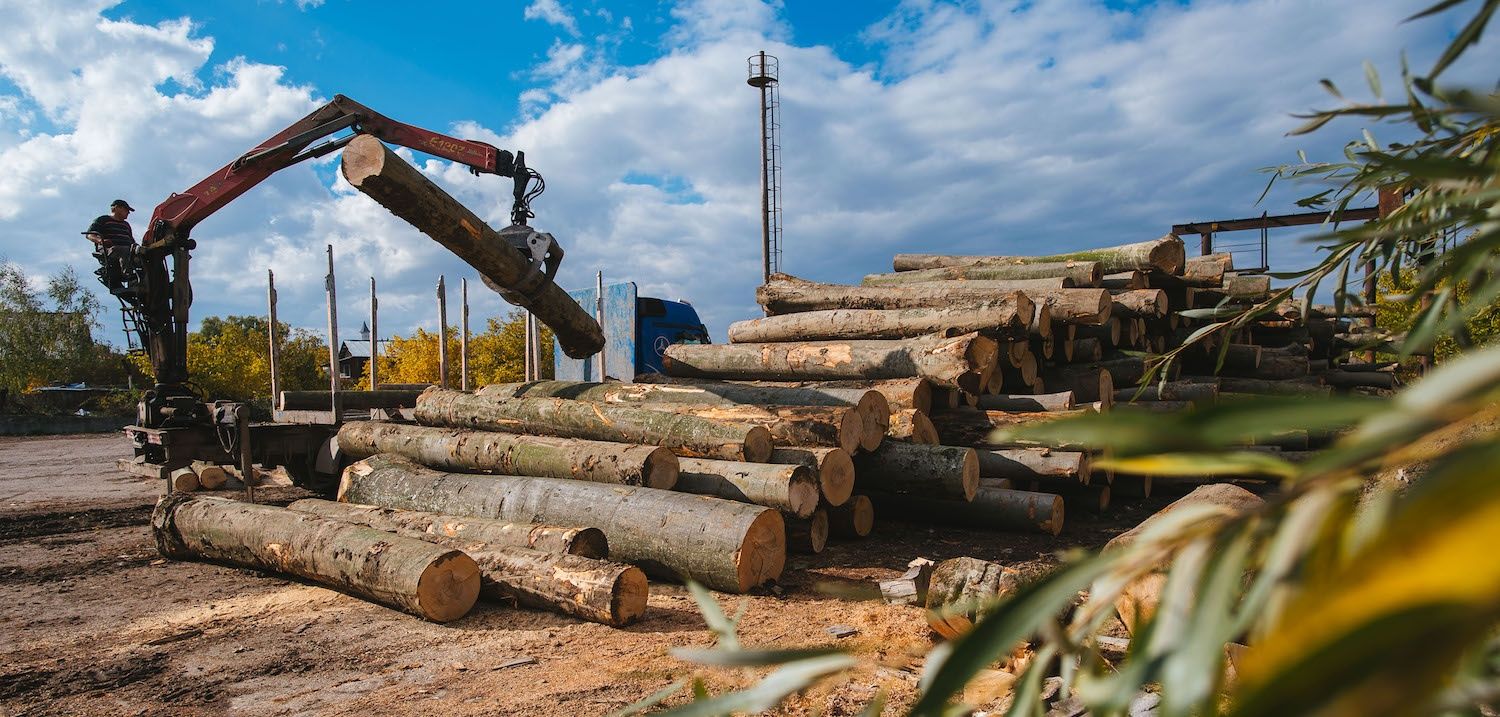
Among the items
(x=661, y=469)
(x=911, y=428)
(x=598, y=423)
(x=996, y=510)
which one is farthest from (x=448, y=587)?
(x=996, y=510)

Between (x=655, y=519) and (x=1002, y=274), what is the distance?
6.31m

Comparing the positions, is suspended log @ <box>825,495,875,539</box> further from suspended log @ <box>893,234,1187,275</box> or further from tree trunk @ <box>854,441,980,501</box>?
suspended log @ <box>893,234,1187,275</box>

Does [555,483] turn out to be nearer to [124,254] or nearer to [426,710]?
[426,710]

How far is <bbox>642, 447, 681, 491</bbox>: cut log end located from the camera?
6145mm

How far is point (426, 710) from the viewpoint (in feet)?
11.8

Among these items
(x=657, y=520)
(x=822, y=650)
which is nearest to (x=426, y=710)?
(x=657, y=520)

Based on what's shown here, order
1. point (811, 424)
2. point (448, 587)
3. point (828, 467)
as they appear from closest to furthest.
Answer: point (448, 587), point (828, 467), point (811, 424)

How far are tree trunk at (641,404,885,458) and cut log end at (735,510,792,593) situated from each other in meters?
1.24

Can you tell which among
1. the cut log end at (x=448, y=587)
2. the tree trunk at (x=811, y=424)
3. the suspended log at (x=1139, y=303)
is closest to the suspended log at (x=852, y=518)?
the tree trunk at (x=811, y=424)

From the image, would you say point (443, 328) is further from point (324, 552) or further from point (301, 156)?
point (324, 552)

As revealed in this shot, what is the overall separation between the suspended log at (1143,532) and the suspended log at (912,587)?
970 millimetres

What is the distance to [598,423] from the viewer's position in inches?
285

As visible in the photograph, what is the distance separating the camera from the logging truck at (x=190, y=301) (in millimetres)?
8906

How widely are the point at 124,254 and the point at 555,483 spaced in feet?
23.2
